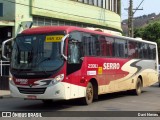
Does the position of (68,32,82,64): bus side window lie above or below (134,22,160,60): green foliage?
below

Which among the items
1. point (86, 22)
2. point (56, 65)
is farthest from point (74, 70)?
point (86, 22)

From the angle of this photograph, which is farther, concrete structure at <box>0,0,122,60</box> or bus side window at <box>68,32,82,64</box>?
concrete structure at <box>0,0,122,60</box>

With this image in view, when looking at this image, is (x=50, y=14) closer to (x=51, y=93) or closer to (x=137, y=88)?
(x=137, y=88)

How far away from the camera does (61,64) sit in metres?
14.5

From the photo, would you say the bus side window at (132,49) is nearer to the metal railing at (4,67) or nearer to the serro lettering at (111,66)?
the serro lettering at (111,66)

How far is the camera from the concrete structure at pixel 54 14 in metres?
29.8

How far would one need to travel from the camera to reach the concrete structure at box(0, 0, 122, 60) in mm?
29781

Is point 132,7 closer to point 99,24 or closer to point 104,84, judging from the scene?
point 99,24

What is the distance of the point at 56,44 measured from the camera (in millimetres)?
14680

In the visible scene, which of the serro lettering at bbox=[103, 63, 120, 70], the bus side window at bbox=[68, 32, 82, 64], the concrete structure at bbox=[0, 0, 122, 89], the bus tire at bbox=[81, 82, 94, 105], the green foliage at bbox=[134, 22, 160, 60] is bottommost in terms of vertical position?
the bus tire at bbox=[81, 82, 94, 105]

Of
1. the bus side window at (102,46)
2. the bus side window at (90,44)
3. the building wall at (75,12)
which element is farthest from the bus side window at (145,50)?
the building wall at (75,12)

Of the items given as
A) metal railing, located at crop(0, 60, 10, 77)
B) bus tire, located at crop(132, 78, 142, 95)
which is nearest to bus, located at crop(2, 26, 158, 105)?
bus tire, located at crop(132, 78, 142, 95)

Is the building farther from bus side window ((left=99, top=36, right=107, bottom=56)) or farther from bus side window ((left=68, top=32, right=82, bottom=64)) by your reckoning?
bus side window ((left=68, top=32, right=82, bottom=64))

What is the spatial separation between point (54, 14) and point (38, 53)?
1874 cm
